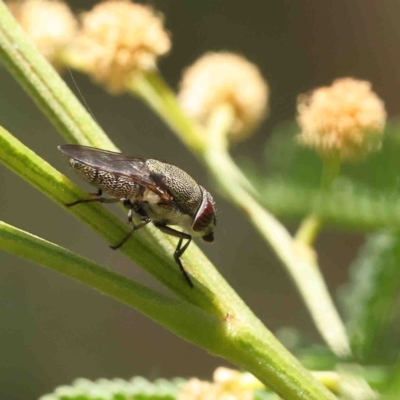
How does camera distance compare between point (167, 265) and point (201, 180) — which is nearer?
point (167, 265)

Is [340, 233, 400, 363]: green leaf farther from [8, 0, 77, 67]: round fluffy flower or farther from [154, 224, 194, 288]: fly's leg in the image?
[8, 0, 77, 67]: round fluffy flower

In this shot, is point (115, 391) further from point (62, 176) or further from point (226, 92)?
point (226, 92)

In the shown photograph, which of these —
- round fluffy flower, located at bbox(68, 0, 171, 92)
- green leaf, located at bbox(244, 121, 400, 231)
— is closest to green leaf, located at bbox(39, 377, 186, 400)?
green leaf, located at bbox(244, 121, 400, 231)

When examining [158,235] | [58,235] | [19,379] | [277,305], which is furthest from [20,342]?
[158,235]

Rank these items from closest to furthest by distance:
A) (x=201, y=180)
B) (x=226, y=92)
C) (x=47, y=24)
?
(x=47, y=24), (x=226, y=92), (x=201, y=180)

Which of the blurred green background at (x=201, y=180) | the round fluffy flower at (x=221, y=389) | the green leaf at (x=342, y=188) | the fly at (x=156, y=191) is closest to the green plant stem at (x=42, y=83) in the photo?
the fly at (x=156, y=191)

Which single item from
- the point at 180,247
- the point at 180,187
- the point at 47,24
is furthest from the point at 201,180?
the point at 180,247

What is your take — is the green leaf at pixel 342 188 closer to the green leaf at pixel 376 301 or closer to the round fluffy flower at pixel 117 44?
the green leaf at pixel 376 301
